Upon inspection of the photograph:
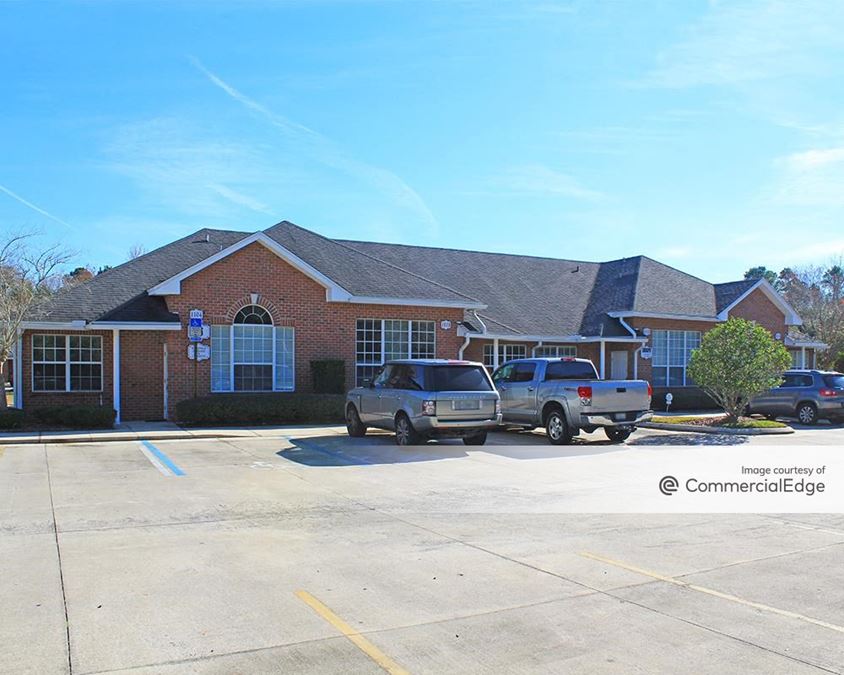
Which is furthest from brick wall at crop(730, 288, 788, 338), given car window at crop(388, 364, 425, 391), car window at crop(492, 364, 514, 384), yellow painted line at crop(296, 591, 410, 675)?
yellow painted line at crop(296, 591, 410, 675)

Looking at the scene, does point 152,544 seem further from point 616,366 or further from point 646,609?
point 616,366

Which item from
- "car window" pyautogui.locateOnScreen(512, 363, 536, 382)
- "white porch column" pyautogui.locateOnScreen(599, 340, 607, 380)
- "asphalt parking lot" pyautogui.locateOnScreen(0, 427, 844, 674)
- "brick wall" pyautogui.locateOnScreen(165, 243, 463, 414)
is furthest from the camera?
"white porch column" pyautogui.locateOnScreen(599, 340, 607, 380)

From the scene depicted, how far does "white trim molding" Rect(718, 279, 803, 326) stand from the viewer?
99.0 ft

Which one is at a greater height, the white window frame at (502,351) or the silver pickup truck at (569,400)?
the white window frame at (502,351)

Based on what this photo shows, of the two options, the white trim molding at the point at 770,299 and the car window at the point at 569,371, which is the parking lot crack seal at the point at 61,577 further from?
the white trim molding at the point at 770,299

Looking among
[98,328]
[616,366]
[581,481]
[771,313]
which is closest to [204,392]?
[98,328]

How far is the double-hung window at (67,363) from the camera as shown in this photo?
789 inches

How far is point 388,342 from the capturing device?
77.3 ft

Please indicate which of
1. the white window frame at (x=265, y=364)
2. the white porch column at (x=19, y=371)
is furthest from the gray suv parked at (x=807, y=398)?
the white porch column at (x=19, y=371)

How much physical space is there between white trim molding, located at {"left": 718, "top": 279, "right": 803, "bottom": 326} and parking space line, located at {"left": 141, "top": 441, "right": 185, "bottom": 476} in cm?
2196

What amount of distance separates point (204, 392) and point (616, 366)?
15.2m

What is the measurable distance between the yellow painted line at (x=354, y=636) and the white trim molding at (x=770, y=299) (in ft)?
87.8

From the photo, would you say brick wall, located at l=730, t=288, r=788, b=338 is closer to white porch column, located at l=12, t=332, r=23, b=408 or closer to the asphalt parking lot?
the asphalt parking lot

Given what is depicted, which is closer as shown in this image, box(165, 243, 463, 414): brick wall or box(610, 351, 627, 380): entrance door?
box(165, 243, 463, 414): brick wall
